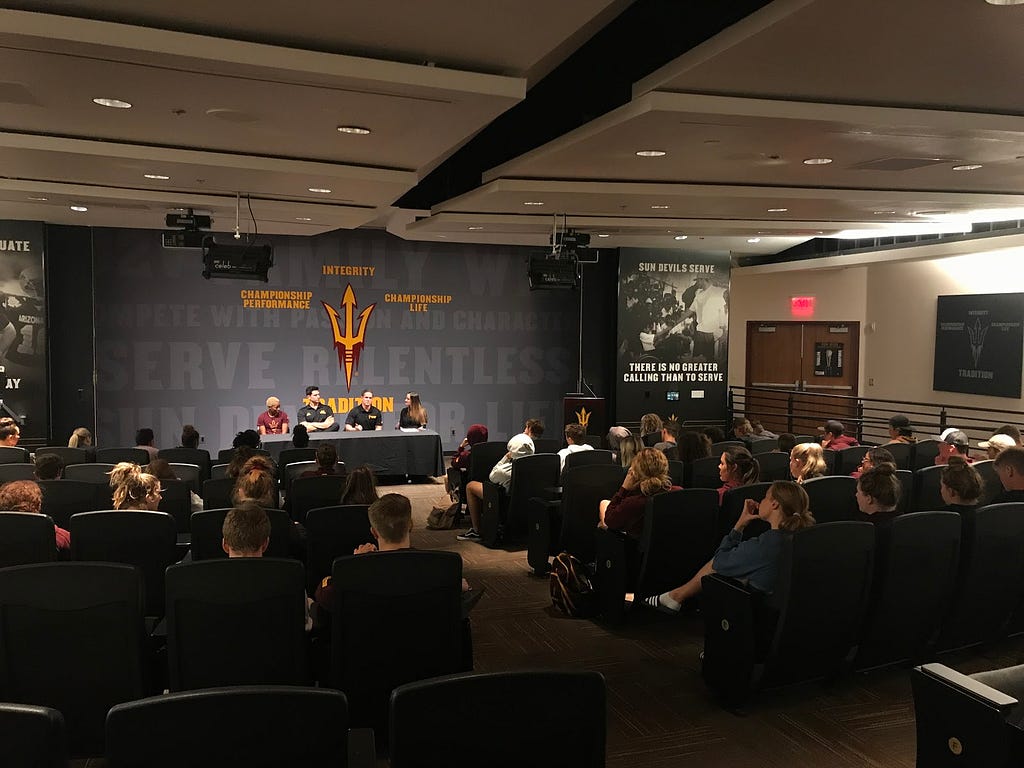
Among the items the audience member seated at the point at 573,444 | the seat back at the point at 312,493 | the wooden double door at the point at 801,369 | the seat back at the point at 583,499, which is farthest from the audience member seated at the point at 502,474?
the wooden double door at the point at 801,369

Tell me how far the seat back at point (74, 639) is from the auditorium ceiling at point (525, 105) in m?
2.36

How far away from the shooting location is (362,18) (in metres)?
3.62

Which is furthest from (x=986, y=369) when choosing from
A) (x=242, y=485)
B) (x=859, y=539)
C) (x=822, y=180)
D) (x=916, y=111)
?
(x=242, y=485)

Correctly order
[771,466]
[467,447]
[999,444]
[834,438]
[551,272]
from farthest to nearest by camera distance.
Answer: [551,272] < [467,447] < [834,438] < [771,466] < [999,444]

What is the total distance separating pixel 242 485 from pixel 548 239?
8.54 m

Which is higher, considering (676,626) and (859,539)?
(859,539)

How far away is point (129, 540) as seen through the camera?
4.13 m

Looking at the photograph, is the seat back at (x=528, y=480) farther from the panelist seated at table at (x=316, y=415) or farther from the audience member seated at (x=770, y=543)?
the panelist seated at table at (x=316, y=415)

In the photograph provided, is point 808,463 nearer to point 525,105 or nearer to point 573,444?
point 573,444

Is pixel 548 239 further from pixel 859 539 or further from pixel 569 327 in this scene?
pixel 859 539

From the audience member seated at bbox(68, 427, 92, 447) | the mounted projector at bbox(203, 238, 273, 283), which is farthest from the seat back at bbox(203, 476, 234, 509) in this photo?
the mounted projector at bbox(203, 238, 273, 283)

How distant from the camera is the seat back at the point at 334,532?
4.42 meters

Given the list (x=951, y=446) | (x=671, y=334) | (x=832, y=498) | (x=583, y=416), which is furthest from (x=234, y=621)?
(x=671, y=334)

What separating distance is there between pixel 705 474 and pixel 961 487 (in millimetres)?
2453
